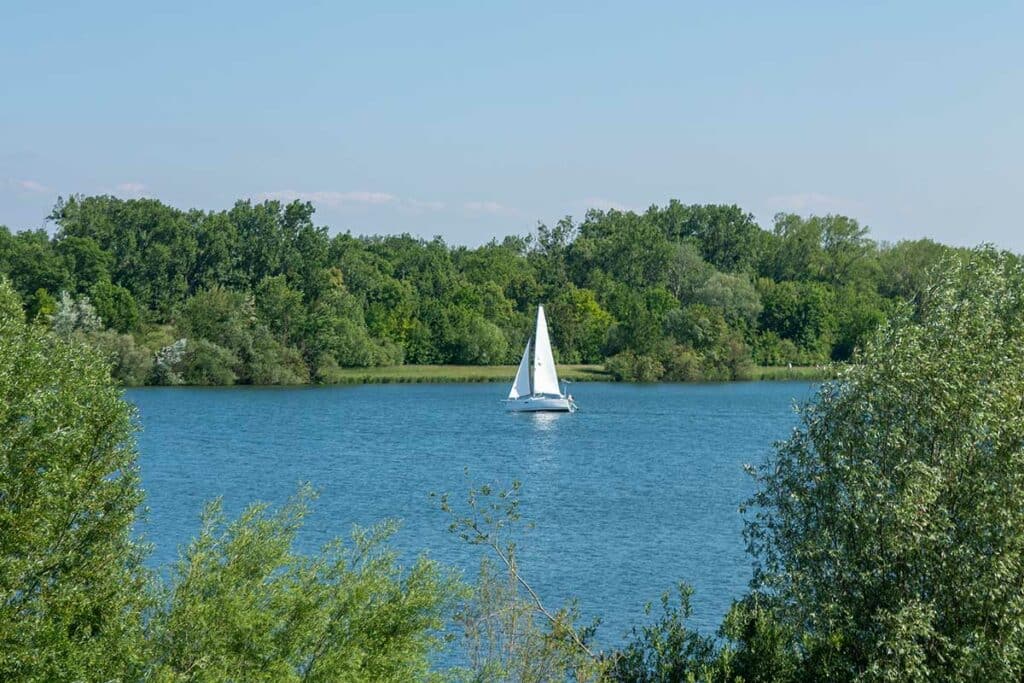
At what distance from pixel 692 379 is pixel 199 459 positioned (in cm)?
6381

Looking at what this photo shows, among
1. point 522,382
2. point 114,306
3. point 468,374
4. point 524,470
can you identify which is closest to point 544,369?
point 522,382

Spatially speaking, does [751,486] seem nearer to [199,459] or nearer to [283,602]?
[199,459]

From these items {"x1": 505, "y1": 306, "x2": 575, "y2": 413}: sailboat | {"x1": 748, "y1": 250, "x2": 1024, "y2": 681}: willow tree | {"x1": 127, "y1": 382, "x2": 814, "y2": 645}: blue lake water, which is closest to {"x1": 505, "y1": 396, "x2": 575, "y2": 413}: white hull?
{"x1": 505, "y1": 306, "x2": 575, "y2": 413}: sailboat

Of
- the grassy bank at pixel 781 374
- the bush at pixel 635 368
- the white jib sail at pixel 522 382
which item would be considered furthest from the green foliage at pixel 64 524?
the grassy bank at pixel 781 374

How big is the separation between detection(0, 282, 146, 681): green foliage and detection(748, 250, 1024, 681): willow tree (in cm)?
930

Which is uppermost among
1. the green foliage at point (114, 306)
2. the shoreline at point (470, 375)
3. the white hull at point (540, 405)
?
the green foliage at point (114, 306)

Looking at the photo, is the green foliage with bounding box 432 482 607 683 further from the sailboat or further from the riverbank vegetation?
the sailboat

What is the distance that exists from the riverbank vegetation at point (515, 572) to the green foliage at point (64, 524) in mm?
31

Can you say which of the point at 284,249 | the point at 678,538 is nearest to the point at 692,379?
the point at 284,249

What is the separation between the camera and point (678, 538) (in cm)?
3762

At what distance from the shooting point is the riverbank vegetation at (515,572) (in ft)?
56.3

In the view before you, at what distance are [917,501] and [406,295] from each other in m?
104

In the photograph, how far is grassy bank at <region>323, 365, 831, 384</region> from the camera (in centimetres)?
10731

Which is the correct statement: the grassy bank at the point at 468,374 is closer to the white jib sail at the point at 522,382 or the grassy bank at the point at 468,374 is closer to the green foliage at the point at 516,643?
the white jib sail at the point at 522,382
